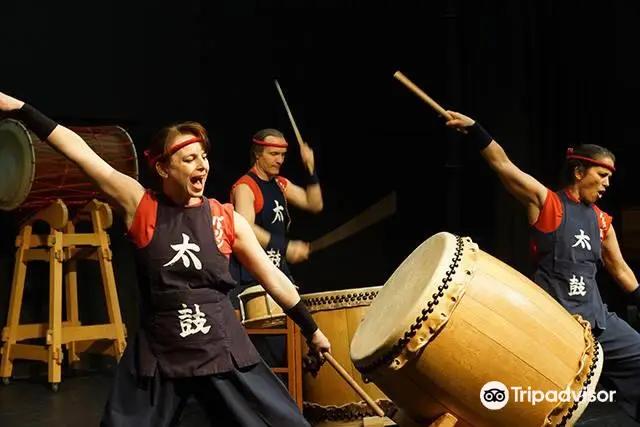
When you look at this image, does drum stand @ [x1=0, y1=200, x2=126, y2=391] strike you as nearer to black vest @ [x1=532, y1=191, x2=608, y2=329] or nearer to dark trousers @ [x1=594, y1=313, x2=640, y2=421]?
black vest @ [x1=532, y1=191, x2=608, y2=329]

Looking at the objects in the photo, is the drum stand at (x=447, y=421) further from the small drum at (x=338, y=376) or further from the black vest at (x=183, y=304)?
the small drum at (x=338, y=376)

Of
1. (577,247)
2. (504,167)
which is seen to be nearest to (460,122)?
(504,167)

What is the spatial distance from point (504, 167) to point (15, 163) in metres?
2.45

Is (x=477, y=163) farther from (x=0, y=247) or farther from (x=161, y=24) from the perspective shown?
(x=0, y=247)

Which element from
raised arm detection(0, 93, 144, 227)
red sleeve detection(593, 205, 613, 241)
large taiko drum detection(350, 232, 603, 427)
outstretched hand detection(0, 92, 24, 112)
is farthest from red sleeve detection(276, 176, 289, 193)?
outstretched hand detection(0, 92, 24, 112)

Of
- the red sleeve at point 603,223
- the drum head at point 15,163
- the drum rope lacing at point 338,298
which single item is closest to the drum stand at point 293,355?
the drum rope lacing at point 338,298

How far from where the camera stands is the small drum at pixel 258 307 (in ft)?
13.2

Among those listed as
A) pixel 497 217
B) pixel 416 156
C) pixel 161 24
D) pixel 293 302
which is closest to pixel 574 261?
pixel 293 302

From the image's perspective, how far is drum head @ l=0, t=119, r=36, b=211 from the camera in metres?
4.86

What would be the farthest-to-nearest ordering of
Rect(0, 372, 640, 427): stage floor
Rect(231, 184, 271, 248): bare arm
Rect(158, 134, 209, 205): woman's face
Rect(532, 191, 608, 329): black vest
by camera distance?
1. Rect(231, 184, 271, 248): bare arm
2. Rect(0, 372, 640, 427): stage floor
3. Rect(532, 191, 608, 329): black vest
4. Rect(158, 134, 209, 205): woman's face

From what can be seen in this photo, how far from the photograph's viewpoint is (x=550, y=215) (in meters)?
3.78

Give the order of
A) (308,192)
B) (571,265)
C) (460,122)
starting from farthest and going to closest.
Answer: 1. (308,192)
2. (571,265)
3. (460,122)

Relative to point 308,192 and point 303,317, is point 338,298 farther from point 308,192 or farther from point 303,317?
point 303,317

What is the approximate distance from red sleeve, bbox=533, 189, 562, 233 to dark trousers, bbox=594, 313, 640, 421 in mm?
417
